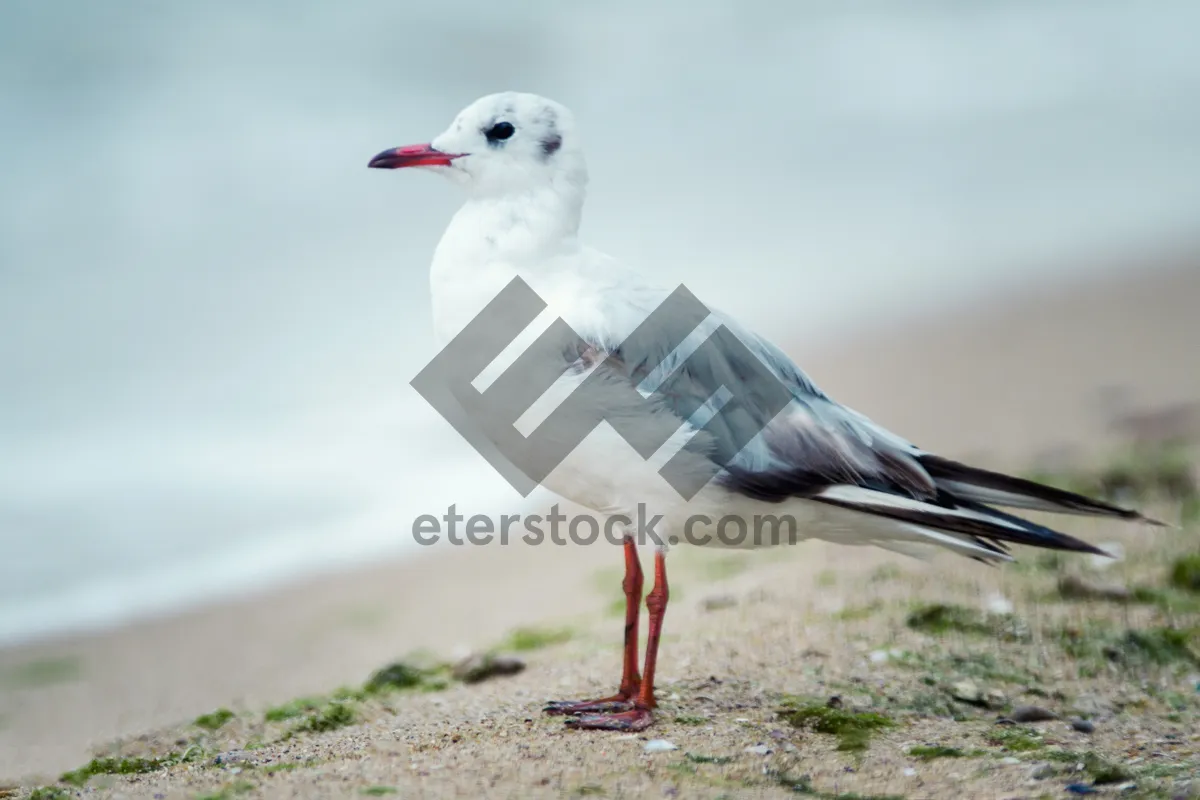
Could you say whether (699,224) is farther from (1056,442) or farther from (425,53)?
(1056,442)

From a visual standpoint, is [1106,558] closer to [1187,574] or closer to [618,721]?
[1187,574]

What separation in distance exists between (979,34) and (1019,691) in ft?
49.9

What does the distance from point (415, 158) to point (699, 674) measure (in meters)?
1.93

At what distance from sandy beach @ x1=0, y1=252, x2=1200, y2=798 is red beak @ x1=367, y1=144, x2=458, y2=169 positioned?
5.70 ft

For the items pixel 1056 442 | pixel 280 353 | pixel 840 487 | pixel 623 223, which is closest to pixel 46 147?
pixel 280 353

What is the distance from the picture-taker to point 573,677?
4.39 m

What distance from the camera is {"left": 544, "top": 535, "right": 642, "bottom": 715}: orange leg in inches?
153

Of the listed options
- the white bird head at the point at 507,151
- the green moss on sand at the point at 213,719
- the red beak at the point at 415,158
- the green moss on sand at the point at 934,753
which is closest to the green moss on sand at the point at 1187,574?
the green moss on sand at the point at 934,753

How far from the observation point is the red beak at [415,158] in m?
4.19

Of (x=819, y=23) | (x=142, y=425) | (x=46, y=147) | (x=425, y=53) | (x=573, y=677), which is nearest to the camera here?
(x=573, y=677)

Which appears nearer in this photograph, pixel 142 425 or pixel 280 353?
pixel 142 425

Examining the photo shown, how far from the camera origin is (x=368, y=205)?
38.7 feet

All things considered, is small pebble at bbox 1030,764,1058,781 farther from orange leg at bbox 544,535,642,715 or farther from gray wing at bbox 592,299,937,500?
orange leg at bbox 544,535,642,715

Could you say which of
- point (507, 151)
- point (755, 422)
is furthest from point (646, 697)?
point (507, 151)
